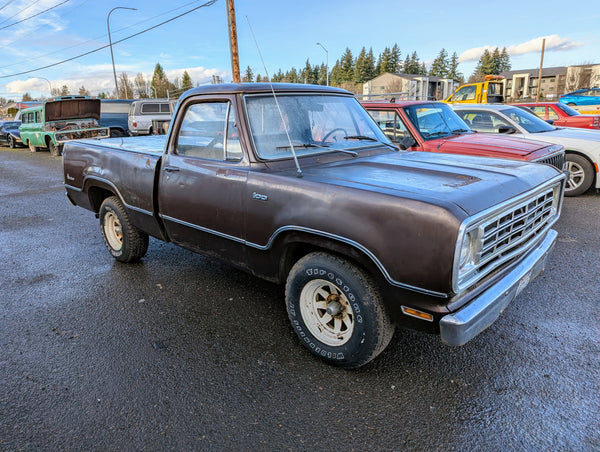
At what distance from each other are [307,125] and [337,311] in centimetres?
162

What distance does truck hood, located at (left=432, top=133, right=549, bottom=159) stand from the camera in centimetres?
547

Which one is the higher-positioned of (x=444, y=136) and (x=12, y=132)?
(x=12, y=132)

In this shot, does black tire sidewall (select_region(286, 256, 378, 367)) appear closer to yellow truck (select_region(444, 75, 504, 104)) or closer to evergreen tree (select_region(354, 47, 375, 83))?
yellow truck (select_region(444, 75, 504, 104))

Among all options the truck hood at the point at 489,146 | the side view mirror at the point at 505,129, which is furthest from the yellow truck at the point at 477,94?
the truck hood at the point at 489,146

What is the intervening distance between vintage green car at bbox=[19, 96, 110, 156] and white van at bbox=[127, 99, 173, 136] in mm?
3084

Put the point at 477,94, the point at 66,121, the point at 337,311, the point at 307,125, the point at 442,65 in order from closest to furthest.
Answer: the point at 337,311 → the point at 307,125 → the point at 477,94 → the point at 66,121 → the point at 442,65

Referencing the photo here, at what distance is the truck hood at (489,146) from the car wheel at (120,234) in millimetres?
4176

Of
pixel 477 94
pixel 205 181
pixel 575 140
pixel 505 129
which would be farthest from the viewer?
pixel 477 94

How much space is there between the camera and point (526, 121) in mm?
8172

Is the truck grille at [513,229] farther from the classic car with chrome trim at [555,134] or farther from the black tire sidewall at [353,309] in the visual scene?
the classic car with chrome trim at [555,134]

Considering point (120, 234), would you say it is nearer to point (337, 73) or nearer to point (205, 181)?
point (205, 181)

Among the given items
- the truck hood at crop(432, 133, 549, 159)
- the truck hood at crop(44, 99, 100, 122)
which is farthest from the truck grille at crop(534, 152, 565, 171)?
the truck hood at crop(44, 99, 100, 122)

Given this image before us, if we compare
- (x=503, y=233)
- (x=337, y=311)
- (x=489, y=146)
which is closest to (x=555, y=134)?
(x=489, y=146)

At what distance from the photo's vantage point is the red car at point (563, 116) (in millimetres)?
11071
